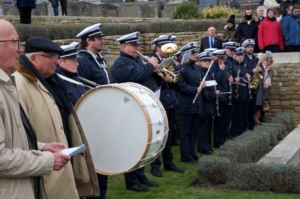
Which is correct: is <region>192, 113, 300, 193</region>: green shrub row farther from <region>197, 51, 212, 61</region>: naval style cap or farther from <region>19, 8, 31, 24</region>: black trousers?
<region>19, 8, 31, 24</region>: black trousers

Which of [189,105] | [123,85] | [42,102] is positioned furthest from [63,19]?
[42,102]

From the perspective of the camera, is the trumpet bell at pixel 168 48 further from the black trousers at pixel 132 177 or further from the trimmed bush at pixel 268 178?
the trimmed bush at pixel 268 178

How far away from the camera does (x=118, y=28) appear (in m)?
18.3

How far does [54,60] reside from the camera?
17.1 ft

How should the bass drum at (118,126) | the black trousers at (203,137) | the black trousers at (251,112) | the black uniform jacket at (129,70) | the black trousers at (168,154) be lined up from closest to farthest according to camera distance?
1. the bass drum at (118,126)
2. the black uniform jacket at (129,70)
3. the black trousers at (168,154)
4. the black trousers at (203,137)
5. the black trousers at (251,112)

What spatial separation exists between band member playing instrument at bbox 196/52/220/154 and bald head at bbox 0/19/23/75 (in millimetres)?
7578

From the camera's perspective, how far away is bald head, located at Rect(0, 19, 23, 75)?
13.4 ft

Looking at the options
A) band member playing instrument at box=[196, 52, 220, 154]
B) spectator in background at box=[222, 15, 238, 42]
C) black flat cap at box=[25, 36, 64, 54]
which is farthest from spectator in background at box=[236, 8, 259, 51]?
black flat cap at box=[25, 36, 64, 54]

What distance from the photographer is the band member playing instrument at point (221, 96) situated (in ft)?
41.9

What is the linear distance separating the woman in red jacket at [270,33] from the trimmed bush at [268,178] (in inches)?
379

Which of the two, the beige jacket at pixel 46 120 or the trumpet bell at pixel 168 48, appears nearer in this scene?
the beige jacket at pixel 46 120

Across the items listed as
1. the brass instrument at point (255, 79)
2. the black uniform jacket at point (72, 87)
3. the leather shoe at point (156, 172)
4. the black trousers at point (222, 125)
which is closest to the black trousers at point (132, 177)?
the leather shoe at point (156, 172)

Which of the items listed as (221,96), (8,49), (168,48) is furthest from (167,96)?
(8,49)

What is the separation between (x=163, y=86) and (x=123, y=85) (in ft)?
10.4
